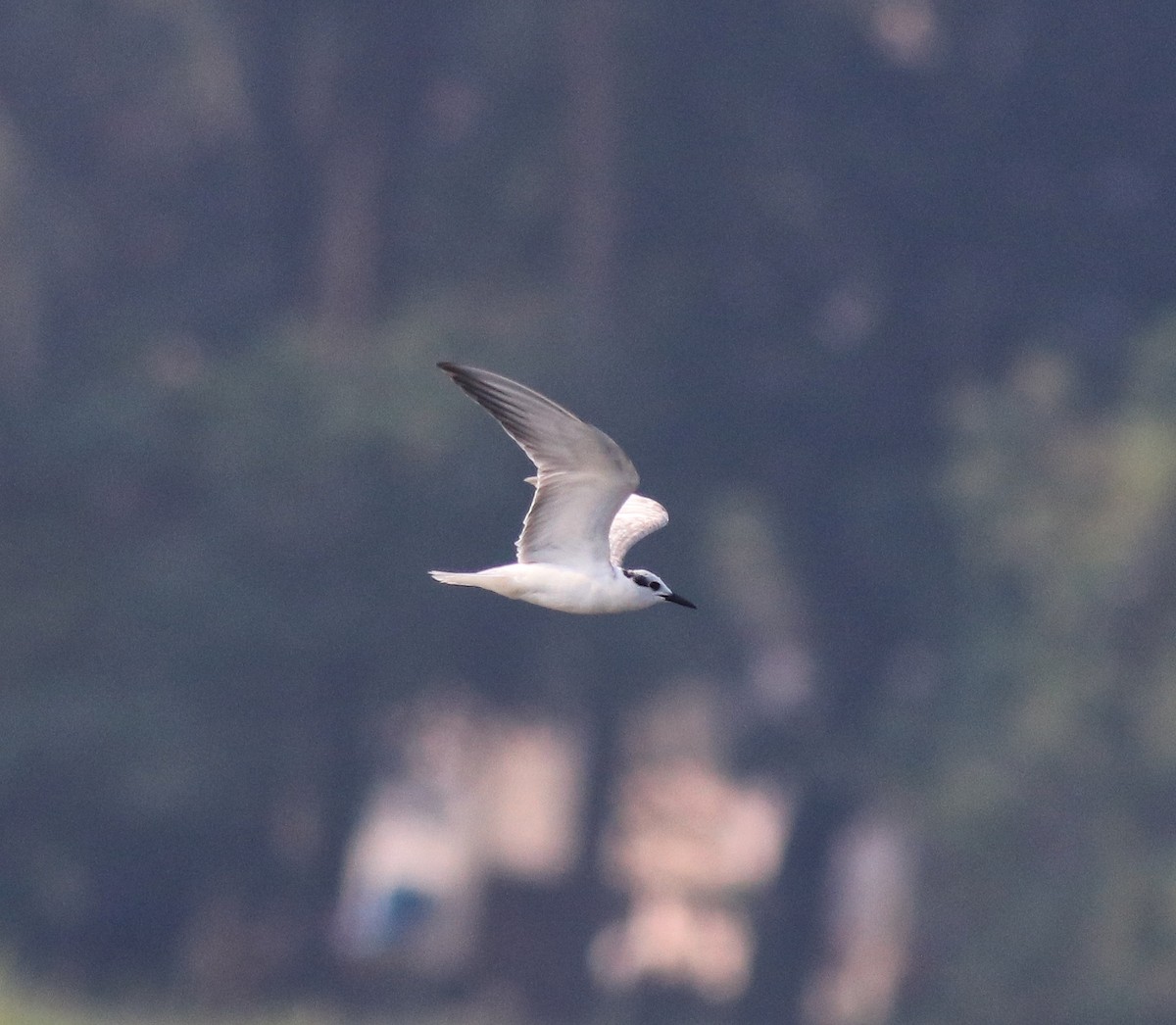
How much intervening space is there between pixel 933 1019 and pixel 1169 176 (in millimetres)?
6500

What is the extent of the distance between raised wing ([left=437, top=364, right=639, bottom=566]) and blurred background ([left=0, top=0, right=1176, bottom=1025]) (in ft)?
37.0

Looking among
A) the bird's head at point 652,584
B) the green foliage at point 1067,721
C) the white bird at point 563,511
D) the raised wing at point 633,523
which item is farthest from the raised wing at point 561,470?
the green foliage at point 1067,721

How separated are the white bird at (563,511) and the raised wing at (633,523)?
0.43 metres

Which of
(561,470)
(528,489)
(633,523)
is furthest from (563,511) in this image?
(528,489)

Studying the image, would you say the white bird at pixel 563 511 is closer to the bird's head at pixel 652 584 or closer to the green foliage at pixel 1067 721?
the bird's head at pixel 652 584

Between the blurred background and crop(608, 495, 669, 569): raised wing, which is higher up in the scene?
the blurred background

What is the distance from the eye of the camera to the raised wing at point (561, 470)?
18.9 feet

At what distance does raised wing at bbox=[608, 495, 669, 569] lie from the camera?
678cm

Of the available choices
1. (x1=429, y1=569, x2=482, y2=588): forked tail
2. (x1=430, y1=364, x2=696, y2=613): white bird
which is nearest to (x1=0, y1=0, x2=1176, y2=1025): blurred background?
(x1=430, y1=364, x2=696, y2=613): white bird

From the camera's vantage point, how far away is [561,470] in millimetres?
6023

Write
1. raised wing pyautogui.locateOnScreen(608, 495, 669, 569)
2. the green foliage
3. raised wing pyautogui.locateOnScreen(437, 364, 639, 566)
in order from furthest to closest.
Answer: the green foliage → raised wing pyautogui.locateOnScreen(608, 495, 669, 569) → raised wing pyautogui.locateOnScreen(437, 364, 639, 566)

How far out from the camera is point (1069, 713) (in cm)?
1733

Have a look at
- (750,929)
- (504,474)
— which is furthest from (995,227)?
(750,929)

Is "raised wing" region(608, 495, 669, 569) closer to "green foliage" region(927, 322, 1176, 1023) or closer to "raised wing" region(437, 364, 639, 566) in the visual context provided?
"raised wing" region(437, 364, 639, 566)
